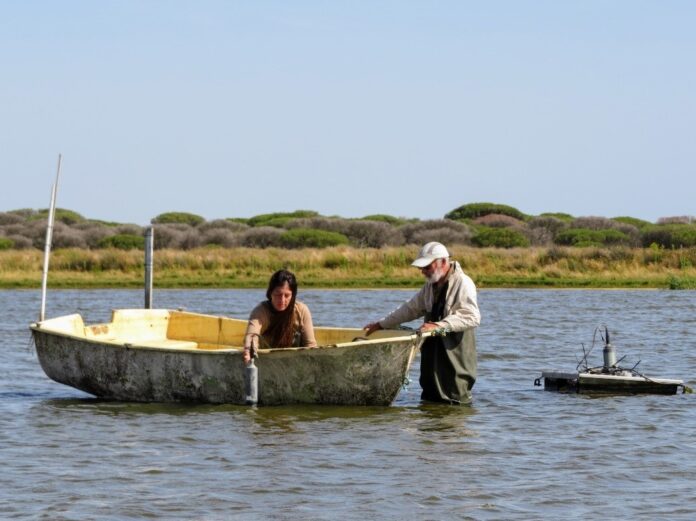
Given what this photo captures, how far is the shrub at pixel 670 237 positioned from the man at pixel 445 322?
120 ft

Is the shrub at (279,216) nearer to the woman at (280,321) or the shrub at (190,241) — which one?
the shrub at (190,241)

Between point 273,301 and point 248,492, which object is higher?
point 273,301

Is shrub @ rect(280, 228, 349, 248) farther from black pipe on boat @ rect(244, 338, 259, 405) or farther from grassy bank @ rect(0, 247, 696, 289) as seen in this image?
black pipe on boat @ rect(244, 338, 259, 405)

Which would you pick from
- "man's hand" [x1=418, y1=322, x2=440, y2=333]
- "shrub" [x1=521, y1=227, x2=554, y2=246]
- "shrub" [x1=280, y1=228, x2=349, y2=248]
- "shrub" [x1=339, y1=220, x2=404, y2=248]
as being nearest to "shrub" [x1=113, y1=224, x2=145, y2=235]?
"shrub" [x1=280, y1=228, x2=349, y2=248]

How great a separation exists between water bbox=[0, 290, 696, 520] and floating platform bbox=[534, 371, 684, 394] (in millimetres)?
205

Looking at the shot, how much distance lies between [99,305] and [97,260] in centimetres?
939

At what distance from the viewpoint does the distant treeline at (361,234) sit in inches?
2156

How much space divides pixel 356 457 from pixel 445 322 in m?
2.03

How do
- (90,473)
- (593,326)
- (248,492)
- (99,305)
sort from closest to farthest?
1. (248,492)
2. (90,473)
3. (593,326)
4. (99,305)

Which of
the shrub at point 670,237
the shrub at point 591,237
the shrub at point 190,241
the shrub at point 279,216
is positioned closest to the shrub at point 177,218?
the shrub at point 279,216

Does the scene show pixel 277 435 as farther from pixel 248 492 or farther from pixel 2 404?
pixel 2 404

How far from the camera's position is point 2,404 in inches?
558

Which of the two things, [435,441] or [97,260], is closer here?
[435,441]

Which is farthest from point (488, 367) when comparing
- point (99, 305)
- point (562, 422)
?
point (99, 305)
